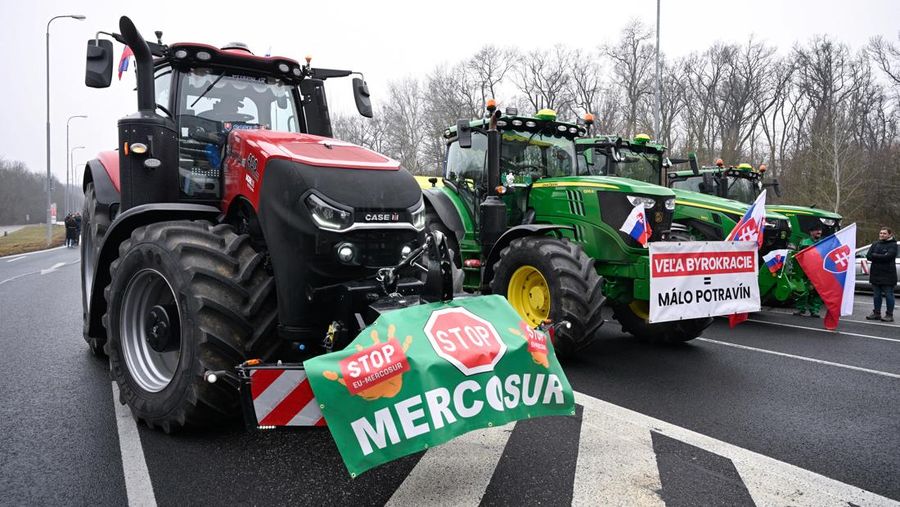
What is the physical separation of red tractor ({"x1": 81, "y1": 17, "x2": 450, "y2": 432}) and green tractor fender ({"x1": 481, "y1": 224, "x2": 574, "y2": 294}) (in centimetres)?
284

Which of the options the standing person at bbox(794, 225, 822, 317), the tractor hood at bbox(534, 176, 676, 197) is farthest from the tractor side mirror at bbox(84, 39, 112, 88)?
the standing person at bbox(794, 225, 822, 317)

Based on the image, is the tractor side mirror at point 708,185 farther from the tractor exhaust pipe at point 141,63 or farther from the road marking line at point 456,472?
the tractor exhaust pipe at point 141,63

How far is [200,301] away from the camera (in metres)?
3.33

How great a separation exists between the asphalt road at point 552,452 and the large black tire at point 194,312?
0.99 feet

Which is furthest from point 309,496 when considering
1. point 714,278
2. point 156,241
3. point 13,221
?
point 13,221

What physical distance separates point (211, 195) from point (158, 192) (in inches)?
14.7

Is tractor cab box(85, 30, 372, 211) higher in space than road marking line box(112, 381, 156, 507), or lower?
higher

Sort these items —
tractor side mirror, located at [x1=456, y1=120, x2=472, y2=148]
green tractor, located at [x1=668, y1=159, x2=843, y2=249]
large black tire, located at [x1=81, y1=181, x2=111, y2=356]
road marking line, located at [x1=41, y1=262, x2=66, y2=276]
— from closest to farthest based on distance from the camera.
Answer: large black tire, located at [x1=81, y1=181, x2=111, y2=356], tractor side mirror, located at [x1=456, y1=120, x2=472, y2=148], green tractor, located at [x1=668, y1=159, x2=843, y2=249], road marking line, located at [x1=41, y1=262, x2=66, y2=276]

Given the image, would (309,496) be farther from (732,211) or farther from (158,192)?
(732,211)

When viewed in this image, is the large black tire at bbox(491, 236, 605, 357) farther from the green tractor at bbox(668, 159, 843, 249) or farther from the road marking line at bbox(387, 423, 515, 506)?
the green tractor at bbox(668, 159, 843, 249)

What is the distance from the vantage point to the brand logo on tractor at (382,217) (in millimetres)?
3545

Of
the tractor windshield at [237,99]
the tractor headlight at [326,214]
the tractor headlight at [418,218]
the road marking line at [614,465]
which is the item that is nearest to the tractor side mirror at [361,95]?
the tractor windshield at [237,99]

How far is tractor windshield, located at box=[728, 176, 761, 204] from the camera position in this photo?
536 inches

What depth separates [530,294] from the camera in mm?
6621
